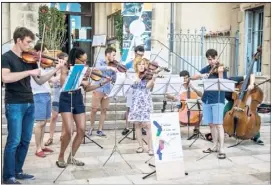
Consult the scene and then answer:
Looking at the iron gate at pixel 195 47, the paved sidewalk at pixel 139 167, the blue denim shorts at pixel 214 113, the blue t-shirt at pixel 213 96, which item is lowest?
the paved sidewalk at pixel 139 167

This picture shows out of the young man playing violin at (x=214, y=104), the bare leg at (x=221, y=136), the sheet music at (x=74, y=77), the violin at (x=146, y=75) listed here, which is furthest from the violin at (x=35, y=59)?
the bare leg at (x=221, y=136)

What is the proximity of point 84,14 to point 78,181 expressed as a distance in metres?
9.08

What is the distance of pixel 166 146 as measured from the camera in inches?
193

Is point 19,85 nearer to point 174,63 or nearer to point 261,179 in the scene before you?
point 261,179

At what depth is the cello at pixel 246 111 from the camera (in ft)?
21.8

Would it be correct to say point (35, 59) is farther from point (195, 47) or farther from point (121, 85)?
point (195, 47)

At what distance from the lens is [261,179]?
194 inches

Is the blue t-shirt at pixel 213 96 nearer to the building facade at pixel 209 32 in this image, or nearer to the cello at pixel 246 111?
the cello at pixel 246 111

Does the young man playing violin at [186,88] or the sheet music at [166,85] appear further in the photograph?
the young man playing violin at [186,88]

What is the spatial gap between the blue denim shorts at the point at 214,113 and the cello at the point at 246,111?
2.37 feet

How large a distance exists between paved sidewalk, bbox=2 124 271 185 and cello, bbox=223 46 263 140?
0.32 m

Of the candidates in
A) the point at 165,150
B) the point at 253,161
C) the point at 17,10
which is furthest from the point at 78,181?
the point at 17,10

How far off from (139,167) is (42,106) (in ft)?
6.10

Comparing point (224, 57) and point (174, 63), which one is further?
point (224, 57)
